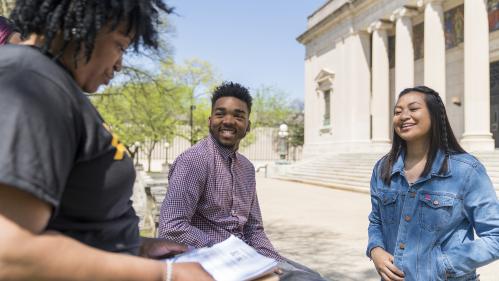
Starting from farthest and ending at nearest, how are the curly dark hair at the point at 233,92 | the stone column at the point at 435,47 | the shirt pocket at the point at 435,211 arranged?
the stone column at the point at 435,47, the curly dark hair at the point at 233,92, the shirt pocket at the point at 435,211

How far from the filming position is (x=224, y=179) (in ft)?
8.81

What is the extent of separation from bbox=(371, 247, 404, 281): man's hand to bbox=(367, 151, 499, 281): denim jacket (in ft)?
0.11

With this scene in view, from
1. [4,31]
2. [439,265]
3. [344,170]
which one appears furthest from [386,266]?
[344,170]

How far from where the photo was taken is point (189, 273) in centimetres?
115

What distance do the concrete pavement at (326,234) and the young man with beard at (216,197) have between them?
2.94 metres

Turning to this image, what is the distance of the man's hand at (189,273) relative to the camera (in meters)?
1.13

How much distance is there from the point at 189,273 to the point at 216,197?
1.44 metres

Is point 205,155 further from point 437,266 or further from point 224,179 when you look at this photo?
point 437,266

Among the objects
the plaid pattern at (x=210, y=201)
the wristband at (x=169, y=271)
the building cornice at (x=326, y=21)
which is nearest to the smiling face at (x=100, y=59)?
the wristband at (x=169, y=271)

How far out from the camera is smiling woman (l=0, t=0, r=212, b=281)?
93cm

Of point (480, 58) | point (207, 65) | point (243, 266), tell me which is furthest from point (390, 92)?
point (243, 266)

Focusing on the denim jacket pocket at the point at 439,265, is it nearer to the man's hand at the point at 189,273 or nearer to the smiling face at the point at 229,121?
the smiling face at the point at 229,121

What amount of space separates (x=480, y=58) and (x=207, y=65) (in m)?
24.1

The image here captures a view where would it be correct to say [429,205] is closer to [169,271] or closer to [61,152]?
[169,271]
